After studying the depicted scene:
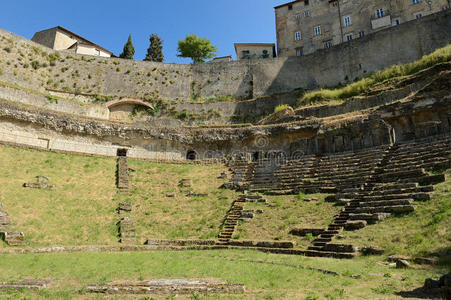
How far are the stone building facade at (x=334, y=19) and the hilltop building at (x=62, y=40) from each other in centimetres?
2938

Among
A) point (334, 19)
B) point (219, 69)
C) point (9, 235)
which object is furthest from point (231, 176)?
point (334, 19)

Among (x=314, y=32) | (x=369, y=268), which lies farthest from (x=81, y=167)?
(x=314, y=32)

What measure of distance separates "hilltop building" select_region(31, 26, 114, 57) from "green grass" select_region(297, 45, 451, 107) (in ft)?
108

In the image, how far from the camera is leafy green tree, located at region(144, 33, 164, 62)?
2192 inches

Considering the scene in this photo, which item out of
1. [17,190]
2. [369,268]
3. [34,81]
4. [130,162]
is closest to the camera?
[369,268]

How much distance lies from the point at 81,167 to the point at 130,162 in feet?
13.0

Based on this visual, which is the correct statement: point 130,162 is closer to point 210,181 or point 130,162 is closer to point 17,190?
point 210,181

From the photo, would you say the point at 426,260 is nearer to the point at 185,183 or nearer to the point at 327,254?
the point at 327,254

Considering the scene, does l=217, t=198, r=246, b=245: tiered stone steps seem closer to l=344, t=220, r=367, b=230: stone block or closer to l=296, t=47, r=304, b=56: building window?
l=344, t=220, r=367, b=230: stone block

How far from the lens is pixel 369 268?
30.7 feet

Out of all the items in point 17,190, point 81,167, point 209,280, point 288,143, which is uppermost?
point 288,143

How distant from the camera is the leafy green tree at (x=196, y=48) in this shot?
5581cm

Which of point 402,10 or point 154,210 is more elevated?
point 402,10

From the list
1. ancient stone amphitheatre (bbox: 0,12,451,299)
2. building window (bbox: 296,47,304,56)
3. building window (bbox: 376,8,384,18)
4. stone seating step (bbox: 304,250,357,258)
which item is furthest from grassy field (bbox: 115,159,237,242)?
building window (bbox: 376,8,384,18)
